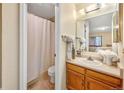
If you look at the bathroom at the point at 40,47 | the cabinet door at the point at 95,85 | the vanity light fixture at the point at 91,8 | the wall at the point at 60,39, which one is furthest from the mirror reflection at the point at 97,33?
the bathroom at the point at 40,47

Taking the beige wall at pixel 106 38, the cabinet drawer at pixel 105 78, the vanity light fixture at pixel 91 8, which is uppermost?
the vanity light fixture at pixel 91 8

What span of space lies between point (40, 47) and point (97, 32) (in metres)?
1.45

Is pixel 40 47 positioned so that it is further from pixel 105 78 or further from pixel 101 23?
pixel 105 78

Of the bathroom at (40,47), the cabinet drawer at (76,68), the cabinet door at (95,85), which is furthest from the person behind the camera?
the bathroom at (40,47)

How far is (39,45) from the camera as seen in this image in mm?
3330

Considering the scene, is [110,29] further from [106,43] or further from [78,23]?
[78,23]

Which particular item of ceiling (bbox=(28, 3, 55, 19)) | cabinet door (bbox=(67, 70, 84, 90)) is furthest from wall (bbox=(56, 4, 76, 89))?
ceiling (bbox=(28, 3, 55, 19))

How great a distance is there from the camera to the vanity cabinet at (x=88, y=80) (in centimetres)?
158

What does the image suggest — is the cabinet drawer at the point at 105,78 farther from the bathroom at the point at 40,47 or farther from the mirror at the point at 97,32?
the bathroom at the point at 40,47

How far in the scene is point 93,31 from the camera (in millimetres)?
2623

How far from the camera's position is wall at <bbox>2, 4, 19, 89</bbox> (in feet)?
6.52

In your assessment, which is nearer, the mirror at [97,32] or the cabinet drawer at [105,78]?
the cabinet drawer at [105,78]

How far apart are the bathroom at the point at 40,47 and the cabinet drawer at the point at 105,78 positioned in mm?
1142

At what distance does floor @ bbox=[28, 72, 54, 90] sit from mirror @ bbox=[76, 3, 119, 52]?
3.20 feet
